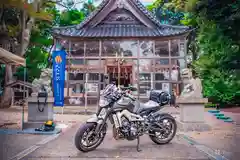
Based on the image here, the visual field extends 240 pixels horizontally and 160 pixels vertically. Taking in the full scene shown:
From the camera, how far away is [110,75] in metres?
14.8

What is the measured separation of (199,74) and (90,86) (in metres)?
6.13

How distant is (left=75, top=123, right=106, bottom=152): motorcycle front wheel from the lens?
3.86 meters

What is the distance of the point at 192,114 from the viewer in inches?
257

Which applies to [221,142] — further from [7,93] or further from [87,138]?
[7,93]

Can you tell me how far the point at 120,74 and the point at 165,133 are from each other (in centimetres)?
1042

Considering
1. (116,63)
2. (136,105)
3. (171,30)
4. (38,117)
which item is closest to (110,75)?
(116,63)

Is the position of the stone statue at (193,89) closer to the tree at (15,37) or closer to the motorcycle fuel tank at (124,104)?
the motorcycle fuel tank at (124,104)

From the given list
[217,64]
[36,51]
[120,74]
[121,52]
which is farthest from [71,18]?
[217,64]

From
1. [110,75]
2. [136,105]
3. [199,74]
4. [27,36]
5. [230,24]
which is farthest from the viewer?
[110,75]

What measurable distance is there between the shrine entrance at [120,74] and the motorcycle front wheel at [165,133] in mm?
9499

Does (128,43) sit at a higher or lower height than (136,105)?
higher

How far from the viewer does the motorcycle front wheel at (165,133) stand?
4.65m

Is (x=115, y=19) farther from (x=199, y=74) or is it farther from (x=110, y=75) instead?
(x=199, y=74)

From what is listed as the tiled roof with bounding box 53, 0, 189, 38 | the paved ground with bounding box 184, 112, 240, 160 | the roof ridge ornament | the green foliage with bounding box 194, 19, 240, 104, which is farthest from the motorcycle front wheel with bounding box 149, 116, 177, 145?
the roof ridge ornament
